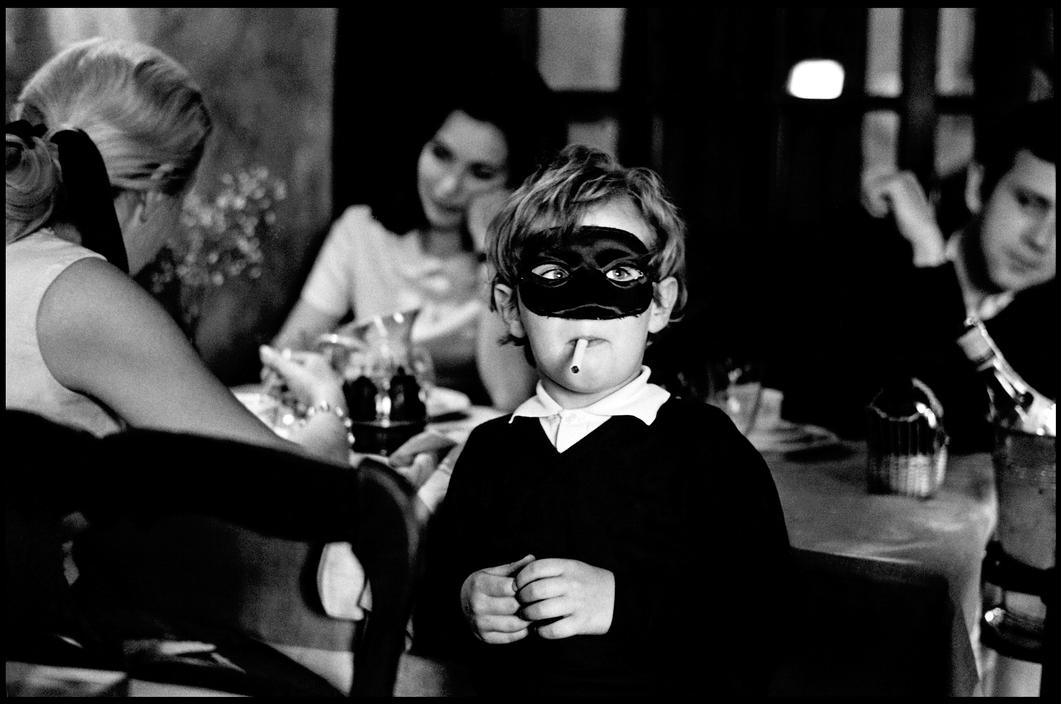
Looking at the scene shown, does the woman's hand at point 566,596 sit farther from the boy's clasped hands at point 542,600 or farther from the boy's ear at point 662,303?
the boy's ear at point 662,303

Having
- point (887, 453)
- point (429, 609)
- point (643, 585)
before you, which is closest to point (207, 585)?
point (429, 609)

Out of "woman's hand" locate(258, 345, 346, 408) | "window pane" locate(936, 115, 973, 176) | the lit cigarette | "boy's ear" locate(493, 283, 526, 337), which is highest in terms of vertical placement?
"window pane" locate(936, 115, 973, 176)

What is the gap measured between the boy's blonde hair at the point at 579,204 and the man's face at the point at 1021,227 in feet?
2.30

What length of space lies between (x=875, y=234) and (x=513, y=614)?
92 centimetres

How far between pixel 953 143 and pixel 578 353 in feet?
3.72

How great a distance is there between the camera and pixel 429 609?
0.79 meters

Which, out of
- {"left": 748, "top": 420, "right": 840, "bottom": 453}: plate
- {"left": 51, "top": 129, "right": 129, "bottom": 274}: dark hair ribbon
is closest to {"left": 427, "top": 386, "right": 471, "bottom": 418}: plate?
{"left": 748, "top": 420, "right": 840, "bottom": 453}: plate

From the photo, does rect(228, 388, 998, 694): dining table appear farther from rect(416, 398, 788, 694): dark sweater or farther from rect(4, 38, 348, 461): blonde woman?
rect(4, 38, 348, 461): blonde woman

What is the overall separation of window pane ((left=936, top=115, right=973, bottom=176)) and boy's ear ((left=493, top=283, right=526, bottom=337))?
1.06 m

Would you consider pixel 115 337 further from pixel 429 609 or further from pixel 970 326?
pixel 970 326

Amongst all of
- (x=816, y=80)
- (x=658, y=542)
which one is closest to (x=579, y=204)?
(x=658, y=542)

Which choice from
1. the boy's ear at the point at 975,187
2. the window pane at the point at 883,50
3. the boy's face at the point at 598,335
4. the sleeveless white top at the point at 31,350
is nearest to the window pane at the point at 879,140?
the window pane at the point at 883,50

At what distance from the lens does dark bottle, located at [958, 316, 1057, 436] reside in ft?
3.28

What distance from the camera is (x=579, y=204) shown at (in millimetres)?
745
